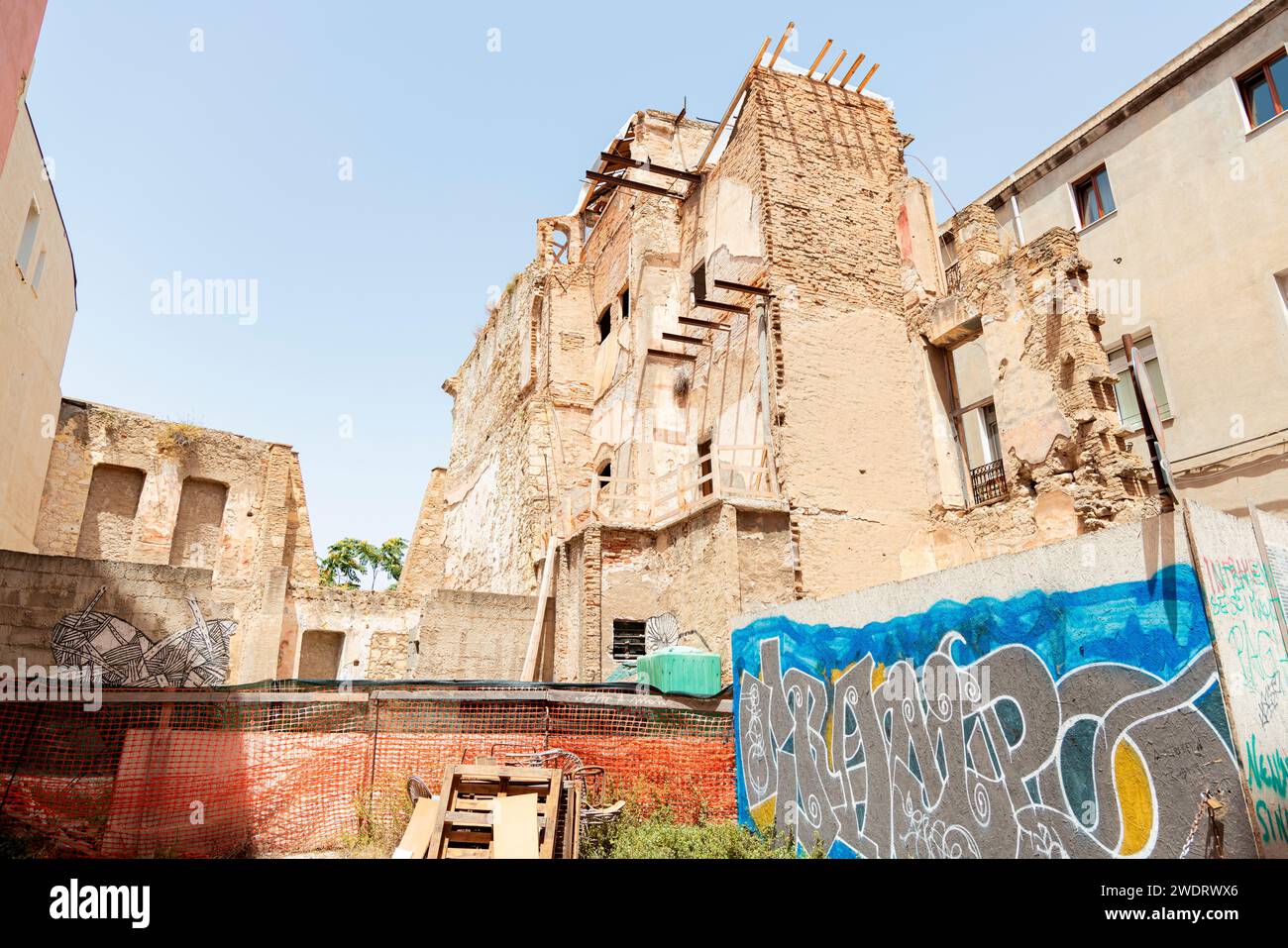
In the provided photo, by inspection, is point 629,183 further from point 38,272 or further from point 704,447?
point 38,272

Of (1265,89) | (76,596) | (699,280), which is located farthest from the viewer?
(699,280)

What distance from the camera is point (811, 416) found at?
14.2 meters

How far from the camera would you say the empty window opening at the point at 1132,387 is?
15922 millimetres

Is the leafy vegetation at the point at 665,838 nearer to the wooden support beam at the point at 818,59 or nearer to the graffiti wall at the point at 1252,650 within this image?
the graffiti wall at the point at 1252,650

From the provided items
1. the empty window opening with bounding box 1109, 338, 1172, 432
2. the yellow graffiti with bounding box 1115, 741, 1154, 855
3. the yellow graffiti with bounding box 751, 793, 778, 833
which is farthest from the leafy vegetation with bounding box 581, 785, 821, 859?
the empty window opening with bounding box 1109, 338, 1172, 432

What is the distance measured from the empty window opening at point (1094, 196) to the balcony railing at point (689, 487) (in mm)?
10263

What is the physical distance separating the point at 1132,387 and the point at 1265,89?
5769 millimetres

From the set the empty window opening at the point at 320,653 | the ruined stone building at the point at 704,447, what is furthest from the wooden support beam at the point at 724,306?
the empty window opening at the point at 320,653

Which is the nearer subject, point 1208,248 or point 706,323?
point 1208,248

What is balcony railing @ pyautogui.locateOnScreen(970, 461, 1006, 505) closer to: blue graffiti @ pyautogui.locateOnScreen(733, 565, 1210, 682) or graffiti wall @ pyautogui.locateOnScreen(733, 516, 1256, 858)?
graffiti wall @ pyautogui.locateOnScreen(733, 516, 1256, 858)

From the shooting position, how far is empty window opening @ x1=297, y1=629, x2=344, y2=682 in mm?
21891

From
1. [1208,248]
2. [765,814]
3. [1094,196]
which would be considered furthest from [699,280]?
[765,814]

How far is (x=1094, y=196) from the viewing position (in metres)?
18.0
